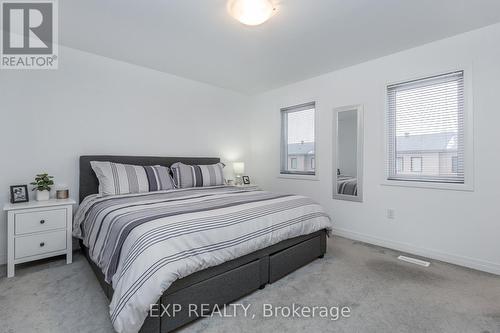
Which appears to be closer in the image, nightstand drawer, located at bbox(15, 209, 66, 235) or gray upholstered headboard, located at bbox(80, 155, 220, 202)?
nightstand drawer, located at bbox(15, 209, 66, 235)

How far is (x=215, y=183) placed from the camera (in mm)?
3672

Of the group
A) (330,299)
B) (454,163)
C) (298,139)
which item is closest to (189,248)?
(330,299)

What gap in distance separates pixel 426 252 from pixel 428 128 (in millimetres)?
1420

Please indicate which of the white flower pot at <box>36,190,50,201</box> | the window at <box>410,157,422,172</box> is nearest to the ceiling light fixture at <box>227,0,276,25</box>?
the window at <box>410,157,422,172</box>

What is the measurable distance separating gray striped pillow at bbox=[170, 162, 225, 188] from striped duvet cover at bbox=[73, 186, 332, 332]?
35.5 inches

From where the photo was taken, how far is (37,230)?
7.86 ft

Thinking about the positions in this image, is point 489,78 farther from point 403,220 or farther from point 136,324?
point 136,324

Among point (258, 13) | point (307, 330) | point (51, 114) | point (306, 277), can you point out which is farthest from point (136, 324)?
point (51, 114)

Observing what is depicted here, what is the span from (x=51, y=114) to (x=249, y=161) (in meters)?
3.17

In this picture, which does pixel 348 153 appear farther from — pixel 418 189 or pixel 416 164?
pixel 418 189

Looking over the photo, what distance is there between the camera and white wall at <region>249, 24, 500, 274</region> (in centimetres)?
243

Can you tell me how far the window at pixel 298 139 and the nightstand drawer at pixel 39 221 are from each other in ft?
10.6

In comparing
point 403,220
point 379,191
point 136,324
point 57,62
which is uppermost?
point 57,62

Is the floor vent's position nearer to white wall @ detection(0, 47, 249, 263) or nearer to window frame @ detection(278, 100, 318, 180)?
window frame @ detection(278, 100, 318, 180)
